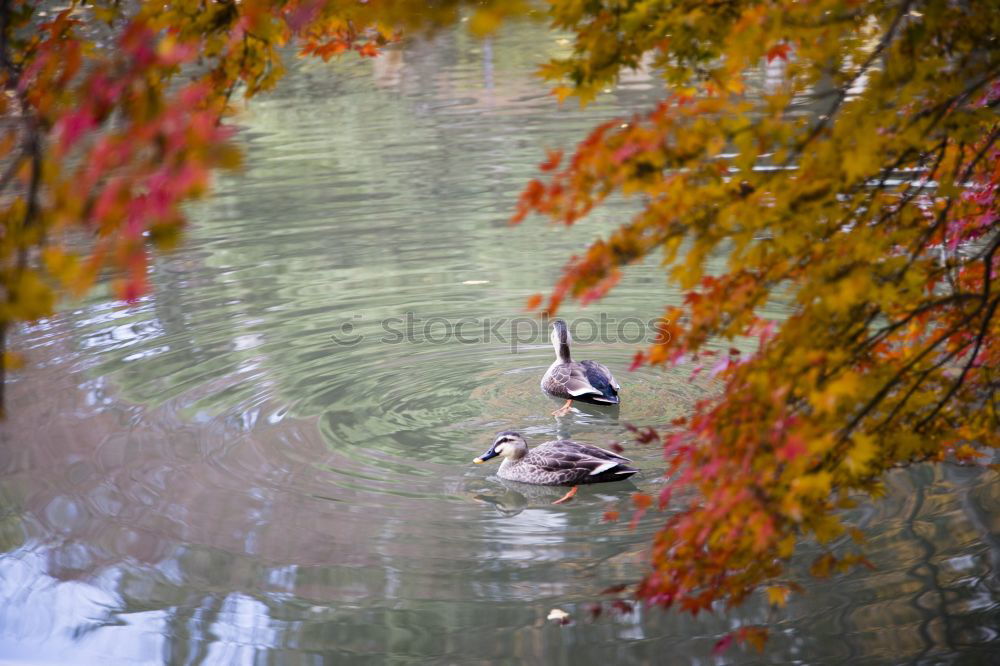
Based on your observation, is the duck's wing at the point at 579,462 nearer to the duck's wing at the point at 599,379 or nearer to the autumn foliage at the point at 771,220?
the duck's wing at the point at 599,379

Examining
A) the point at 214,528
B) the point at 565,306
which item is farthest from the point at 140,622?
the point at 565,306

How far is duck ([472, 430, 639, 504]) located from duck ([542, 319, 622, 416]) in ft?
2.62

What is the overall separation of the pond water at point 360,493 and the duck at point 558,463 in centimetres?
10

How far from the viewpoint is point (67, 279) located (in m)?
2.16

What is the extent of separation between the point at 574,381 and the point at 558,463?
1150mm

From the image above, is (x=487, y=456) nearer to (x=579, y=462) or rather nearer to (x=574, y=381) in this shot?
(x=579, y=462)

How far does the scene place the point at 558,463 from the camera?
6.13 meters

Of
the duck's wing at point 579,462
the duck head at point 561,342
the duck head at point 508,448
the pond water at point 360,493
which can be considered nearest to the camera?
the pond water at point 360,493

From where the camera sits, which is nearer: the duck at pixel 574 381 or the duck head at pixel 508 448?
the duck head at pixel 508 448

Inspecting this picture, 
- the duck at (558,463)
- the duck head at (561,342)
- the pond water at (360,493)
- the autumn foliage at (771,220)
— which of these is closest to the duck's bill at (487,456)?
the duck at (558,463)

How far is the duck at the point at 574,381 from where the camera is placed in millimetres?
7103

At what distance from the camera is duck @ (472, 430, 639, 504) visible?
6.05 m

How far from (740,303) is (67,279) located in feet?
6.86

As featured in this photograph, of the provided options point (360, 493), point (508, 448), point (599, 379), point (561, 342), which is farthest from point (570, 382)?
point (360, 493)
